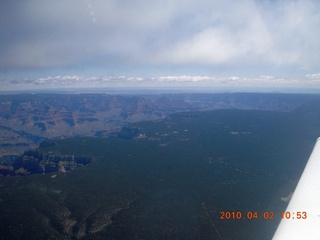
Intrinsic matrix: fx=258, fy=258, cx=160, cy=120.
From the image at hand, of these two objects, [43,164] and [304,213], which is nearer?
[304,213]

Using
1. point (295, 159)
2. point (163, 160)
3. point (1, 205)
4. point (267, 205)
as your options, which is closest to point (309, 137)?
point (295, 159)

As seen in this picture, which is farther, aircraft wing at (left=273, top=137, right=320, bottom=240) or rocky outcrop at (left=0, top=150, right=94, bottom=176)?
rocky outcrop at (left=0, top=150, right=94, bottom=176)

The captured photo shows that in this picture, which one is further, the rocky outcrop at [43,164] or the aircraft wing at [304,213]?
the rocky outcrop at [43,164]

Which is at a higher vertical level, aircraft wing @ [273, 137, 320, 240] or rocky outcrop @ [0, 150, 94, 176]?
aircraft wing @ [273, 137, 320, 240]

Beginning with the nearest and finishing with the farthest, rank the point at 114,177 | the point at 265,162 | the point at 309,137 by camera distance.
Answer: the point at 114,177
the point at 265,162
the point at 309,137

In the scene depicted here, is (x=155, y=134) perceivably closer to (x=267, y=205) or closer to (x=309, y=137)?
(x=309, y=137)

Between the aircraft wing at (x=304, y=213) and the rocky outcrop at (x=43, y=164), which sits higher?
the aircraft wing at (x=304, y=213)

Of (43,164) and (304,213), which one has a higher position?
(304,213)

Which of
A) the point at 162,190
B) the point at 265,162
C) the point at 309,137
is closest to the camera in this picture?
the point at 162,190
